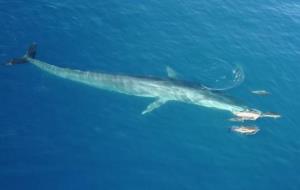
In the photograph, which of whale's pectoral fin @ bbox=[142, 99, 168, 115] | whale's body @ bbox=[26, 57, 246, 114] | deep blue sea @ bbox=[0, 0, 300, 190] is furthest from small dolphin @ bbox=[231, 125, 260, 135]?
whale's pectoral fin @ bbox=[142, 99, 168, 115]

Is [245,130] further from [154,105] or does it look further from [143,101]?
[143,101]

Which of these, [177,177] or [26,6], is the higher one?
[26,6]

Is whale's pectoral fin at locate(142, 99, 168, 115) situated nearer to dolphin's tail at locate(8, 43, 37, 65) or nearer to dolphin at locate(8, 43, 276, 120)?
dolphin at locate(8, 43, 276, 120)

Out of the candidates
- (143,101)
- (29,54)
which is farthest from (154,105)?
(29,54)

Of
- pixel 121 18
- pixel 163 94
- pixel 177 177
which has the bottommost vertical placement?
pixel 177 177

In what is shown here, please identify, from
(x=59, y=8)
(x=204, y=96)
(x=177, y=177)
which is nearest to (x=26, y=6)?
(x=59, y=8)

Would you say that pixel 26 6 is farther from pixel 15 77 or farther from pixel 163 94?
pixel 163 94

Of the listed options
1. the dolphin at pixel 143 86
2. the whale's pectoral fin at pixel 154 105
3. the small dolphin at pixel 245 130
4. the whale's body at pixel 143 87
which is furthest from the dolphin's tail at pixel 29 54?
the small dolphin at pixel 245 130
